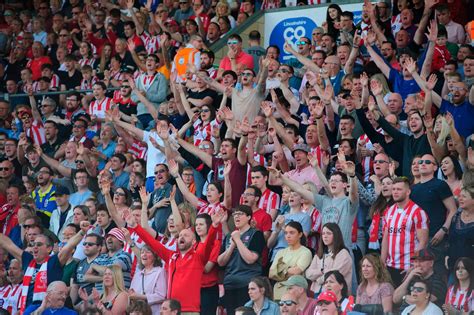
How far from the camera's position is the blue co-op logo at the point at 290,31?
62.9ft

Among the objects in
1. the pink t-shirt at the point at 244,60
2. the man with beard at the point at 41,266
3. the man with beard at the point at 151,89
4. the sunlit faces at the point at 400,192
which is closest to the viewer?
the sunlit faces at the point at 400,192

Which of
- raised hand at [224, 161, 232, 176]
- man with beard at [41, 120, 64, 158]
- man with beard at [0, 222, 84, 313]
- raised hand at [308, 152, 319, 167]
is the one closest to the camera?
raised hand at [308, 152, 319, 167]

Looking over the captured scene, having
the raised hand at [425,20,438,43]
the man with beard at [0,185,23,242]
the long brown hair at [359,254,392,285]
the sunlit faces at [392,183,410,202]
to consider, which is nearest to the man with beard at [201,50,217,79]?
the man with beard at [0,185,23,242]

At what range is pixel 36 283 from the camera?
1419 cm

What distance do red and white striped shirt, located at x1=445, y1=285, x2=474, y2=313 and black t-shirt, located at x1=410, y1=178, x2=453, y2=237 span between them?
3.85 feet

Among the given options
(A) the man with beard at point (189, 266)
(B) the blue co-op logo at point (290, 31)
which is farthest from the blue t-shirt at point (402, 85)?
(A) the man with beard at point (189, 266)

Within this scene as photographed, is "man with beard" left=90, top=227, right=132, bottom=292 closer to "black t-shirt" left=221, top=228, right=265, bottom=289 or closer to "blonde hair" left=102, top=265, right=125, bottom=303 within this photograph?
"blonde hair" left=102, top=265, right=125, bottom=303

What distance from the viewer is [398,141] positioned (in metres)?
14.1

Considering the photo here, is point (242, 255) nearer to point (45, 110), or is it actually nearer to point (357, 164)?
point (357, 164)

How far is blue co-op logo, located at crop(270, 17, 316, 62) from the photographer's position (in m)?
19.2

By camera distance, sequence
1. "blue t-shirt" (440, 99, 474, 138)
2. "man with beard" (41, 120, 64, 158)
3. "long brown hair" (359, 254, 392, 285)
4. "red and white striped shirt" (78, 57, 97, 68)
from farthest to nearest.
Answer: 1. "red and white striped shirt" (78, 57, 97, 68)
2. "man with beard" (41, 120, 64, 158)
3. "blue t-shirt" (440, 99, 474, 138)
4. "long brown hair" (359, 254, 392, 285)

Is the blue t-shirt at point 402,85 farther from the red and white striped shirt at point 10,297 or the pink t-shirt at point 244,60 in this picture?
the red and white striped shirt at point 10,297

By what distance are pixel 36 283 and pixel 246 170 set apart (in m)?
2.86

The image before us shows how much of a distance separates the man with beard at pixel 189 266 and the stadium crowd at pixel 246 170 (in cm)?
2
